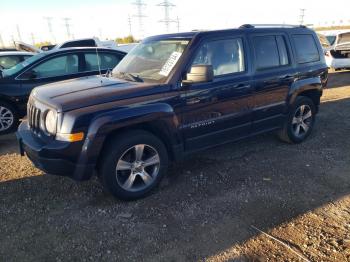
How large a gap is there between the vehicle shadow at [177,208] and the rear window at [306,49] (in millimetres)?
1553

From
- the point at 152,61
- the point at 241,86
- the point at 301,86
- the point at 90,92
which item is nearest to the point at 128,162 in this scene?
the point at 90,92

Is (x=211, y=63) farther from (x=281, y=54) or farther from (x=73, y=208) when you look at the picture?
(x=73, y=208)

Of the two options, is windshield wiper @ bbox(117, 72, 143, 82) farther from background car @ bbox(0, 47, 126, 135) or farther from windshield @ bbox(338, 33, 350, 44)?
windshield @ bbox(338, 33, 350, 44)

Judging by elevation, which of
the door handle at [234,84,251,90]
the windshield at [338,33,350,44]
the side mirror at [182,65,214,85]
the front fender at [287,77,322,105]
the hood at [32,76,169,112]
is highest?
the side mirror at [182,65,214,85]

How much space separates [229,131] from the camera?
174 inches

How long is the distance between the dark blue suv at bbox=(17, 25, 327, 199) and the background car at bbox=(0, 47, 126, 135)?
2.51 m

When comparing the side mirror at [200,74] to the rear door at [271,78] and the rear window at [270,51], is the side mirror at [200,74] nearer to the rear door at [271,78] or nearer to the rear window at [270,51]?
the rear door at [271,78]

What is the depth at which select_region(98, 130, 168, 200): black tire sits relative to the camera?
11.4ft

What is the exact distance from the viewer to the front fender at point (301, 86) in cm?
509

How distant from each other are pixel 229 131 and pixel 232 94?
51cm

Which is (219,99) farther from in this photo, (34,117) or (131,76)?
(34,117)

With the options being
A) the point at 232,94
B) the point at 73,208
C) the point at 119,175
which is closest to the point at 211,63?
the point at 232,94

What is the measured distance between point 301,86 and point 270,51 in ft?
2.85

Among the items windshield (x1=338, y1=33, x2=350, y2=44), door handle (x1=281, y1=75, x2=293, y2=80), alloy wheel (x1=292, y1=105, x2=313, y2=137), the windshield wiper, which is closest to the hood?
the windshield wiper
